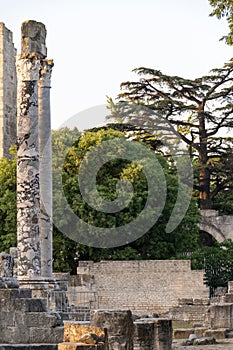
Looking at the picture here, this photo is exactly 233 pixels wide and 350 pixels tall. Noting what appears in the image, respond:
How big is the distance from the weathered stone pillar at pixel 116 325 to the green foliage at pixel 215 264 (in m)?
25.6

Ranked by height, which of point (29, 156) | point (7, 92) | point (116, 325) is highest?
point (7, 92)

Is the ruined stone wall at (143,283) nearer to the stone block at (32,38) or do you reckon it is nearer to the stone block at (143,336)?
the stone block at (32,38)

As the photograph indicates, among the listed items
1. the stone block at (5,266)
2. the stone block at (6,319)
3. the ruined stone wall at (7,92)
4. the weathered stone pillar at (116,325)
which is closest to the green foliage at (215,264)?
the ruined stone wall at (7,92)

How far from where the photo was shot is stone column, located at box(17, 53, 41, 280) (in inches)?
848

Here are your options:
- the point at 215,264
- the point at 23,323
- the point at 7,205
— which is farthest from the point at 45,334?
the point at 215,264

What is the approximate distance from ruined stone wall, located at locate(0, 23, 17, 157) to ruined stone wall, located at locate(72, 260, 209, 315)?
40.8ft

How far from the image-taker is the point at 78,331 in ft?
34.9

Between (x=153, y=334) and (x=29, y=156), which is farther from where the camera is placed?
(x=29, y=156)

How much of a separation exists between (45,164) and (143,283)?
12733 millimetres

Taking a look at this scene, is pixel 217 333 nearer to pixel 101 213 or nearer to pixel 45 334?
pixel 45 334

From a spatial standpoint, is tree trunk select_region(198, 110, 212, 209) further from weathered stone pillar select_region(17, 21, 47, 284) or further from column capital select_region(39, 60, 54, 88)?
weathered stone pillar select_region(17, 21, 47, 284)

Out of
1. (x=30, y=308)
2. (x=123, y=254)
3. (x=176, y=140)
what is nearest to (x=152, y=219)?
(x=123, y=254)

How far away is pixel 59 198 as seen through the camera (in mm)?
37000

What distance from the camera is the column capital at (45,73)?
23844 millimetres
